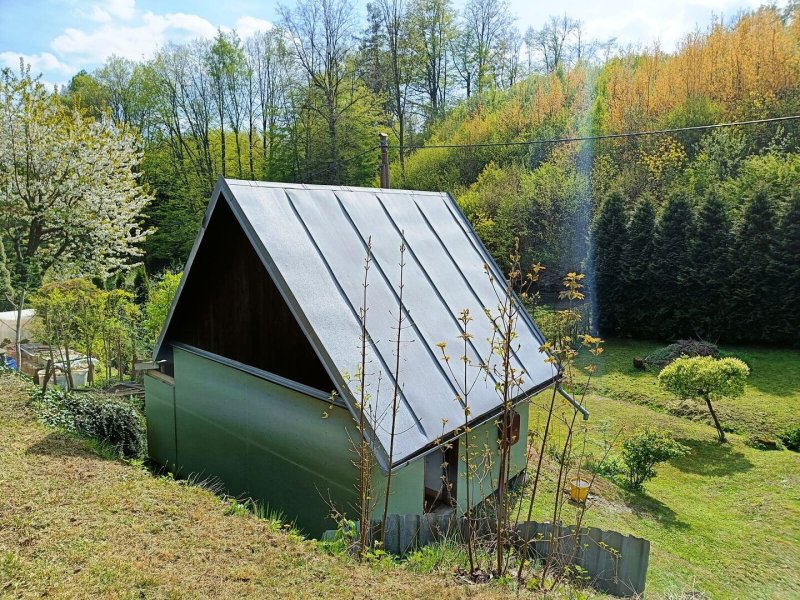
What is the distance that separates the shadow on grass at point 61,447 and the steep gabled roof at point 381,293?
64.8 inches

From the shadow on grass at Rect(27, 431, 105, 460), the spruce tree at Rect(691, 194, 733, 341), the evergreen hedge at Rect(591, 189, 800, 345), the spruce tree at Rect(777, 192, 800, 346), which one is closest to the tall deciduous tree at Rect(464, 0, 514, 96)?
the evergreen hedge at Rect(591, 189, 800, 345)

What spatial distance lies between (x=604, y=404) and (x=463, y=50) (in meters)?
24.4

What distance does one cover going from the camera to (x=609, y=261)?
18266mm

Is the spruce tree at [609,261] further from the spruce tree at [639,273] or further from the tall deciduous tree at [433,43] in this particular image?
the tall deciduous tree at [433,43]

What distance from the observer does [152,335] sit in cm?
1416

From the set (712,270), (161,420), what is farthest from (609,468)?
(712,270)

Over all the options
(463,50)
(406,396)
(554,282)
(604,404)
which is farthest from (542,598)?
(463,50)

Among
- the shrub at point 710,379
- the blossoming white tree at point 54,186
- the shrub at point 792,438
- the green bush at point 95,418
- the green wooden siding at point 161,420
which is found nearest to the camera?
the green bush at point 95,418

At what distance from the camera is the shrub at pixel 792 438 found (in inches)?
402

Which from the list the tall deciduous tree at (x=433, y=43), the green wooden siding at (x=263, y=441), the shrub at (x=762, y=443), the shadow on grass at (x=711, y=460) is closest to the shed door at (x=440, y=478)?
the green wooden siding at (x=263, y=441)

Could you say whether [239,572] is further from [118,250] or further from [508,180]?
[508,180]

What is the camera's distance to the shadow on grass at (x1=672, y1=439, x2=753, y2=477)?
929cm

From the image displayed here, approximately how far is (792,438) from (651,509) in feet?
15.7

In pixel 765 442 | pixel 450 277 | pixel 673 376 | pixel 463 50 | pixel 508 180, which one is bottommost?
pixel 765 442
